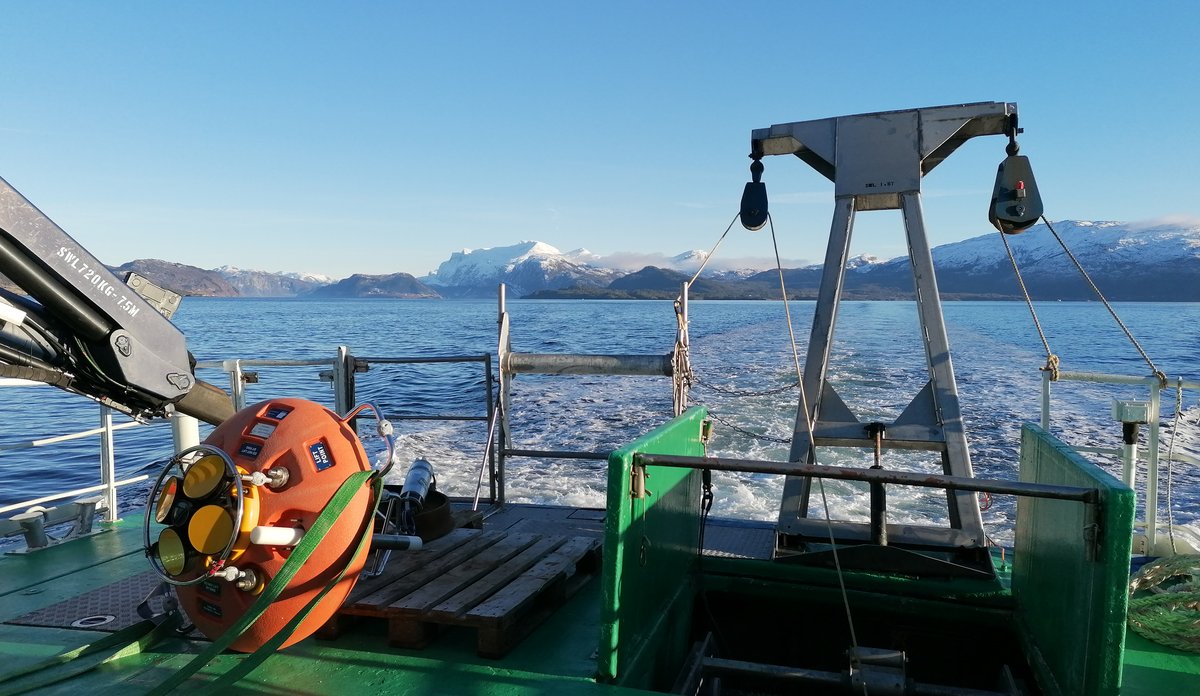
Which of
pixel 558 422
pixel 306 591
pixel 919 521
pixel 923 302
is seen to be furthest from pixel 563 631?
pixel 558 422

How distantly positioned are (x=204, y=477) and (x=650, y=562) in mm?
1876

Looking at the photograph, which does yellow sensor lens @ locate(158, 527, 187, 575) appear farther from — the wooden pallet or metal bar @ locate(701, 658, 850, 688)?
metal bar @ locate(701, 658, 850, 688)

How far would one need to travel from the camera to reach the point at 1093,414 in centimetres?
1565

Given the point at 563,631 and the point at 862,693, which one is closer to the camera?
the point at 862,693

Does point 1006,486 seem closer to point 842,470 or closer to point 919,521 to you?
point 842,470

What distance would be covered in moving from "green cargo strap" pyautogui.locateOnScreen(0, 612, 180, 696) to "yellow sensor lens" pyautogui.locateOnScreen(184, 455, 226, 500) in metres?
0.90

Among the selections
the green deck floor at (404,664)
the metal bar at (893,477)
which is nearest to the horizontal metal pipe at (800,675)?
the green deck floor at (404,664)

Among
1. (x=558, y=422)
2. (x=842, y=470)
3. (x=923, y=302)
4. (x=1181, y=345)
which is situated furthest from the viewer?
(x=1181, y=345)

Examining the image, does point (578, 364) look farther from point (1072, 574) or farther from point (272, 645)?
point (1072, 574)

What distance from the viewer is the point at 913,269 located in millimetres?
5293

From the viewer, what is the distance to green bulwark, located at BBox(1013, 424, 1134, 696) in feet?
7.80

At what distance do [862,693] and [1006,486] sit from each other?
47.3 inches

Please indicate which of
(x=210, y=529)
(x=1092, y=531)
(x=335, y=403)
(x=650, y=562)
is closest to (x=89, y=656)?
(x=210, y=529)

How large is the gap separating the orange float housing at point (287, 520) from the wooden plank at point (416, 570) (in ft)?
0.68
